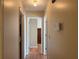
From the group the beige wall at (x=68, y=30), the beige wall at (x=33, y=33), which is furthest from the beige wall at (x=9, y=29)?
the beige wall at (x=33, y=33)

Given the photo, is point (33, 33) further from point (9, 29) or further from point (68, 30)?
point (68, 30)

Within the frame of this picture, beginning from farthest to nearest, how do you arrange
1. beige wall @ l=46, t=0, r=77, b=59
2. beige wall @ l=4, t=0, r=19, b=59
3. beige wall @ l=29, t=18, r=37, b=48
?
beige wall @ l=29, t=18, r=37, b=48, beige wall @ l=4, t=0, r=19, b=59, beige wall @ l=46, t=0, r=77, b=59

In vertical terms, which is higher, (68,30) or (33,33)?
(68,30)

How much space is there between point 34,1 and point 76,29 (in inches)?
172

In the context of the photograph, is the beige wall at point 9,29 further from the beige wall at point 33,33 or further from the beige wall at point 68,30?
the beige wall at point 33,33

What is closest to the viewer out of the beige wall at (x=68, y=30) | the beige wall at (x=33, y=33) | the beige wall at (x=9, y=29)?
the beige wall at (x=68, y=30)

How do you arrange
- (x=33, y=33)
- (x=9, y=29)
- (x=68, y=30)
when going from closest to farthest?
(x=68, y=30), (x=9, y=29), (x=33, y=33)

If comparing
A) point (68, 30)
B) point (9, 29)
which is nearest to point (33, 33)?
point (9, 29)

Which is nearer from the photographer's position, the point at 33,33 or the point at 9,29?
the point at 9,29

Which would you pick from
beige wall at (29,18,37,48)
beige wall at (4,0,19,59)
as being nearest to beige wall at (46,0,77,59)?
beige wall at (4,0,19,59)

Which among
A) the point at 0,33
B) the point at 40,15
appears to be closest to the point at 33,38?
the point at 40,15

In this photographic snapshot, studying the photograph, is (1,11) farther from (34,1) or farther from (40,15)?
(40,15)

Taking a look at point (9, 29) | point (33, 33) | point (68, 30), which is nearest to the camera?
point (68, 30)

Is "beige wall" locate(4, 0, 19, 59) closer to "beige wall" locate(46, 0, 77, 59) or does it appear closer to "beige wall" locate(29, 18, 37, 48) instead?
"beige wall" locate(46, 0, 77, 59)
